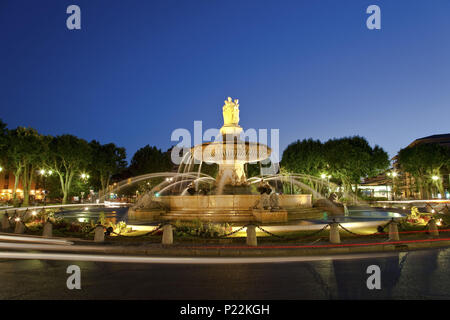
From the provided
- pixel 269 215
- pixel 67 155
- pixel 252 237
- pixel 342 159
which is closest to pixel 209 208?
pixel 269 215

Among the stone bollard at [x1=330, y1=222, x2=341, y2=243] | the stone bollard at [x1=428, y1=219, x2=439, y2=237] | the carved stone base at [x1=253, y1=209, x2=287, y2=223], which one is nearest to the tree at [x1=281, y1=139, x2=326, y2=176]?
the carved stone base at [x1=253, y1=209, x2=287, y2=223]

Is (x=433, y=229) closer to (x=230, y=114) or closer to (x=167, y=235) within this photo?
(x=167, y=235)

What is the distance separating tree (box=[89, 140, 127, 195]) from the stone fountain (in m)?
37.9

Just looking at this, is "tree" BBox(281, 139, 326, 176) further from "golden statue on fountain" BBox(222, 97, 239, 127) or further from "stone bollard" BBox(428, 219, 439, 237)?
"stone bollard" BBox(428, 219, 439, 237)

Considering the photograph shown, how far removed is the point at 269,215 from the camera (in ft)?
53.2

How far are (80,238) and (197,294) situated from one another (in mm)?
9305

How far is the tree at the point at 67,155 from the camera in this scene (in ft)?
153

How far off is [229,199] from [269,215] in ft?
9.76

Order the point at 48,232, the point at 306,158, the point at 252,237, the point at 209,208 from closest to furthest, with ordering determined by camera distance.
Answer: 1. the point at 252,237
2. the point at 48,232
3. the point at 209,208
4. the point at 306,158

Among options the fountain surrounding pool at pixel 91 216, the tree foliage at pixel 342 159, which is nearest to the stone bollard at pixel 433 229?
the fountain surrounding pool at pixel 91 216

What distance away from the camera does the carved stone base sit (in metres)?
16.2

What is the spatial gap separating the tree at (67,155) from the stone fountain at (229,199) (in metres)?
31.5

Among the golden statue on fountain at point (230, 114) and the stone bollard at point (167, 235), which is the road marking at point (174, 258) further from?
the golden statue on fountain at point (230, 114)

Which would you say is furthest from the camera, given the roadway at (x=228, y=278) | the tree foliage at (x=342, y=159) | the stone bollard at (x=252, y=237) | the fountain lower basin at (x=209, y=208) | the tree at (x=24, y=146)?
the tree foliage at (x=342, y=159)
